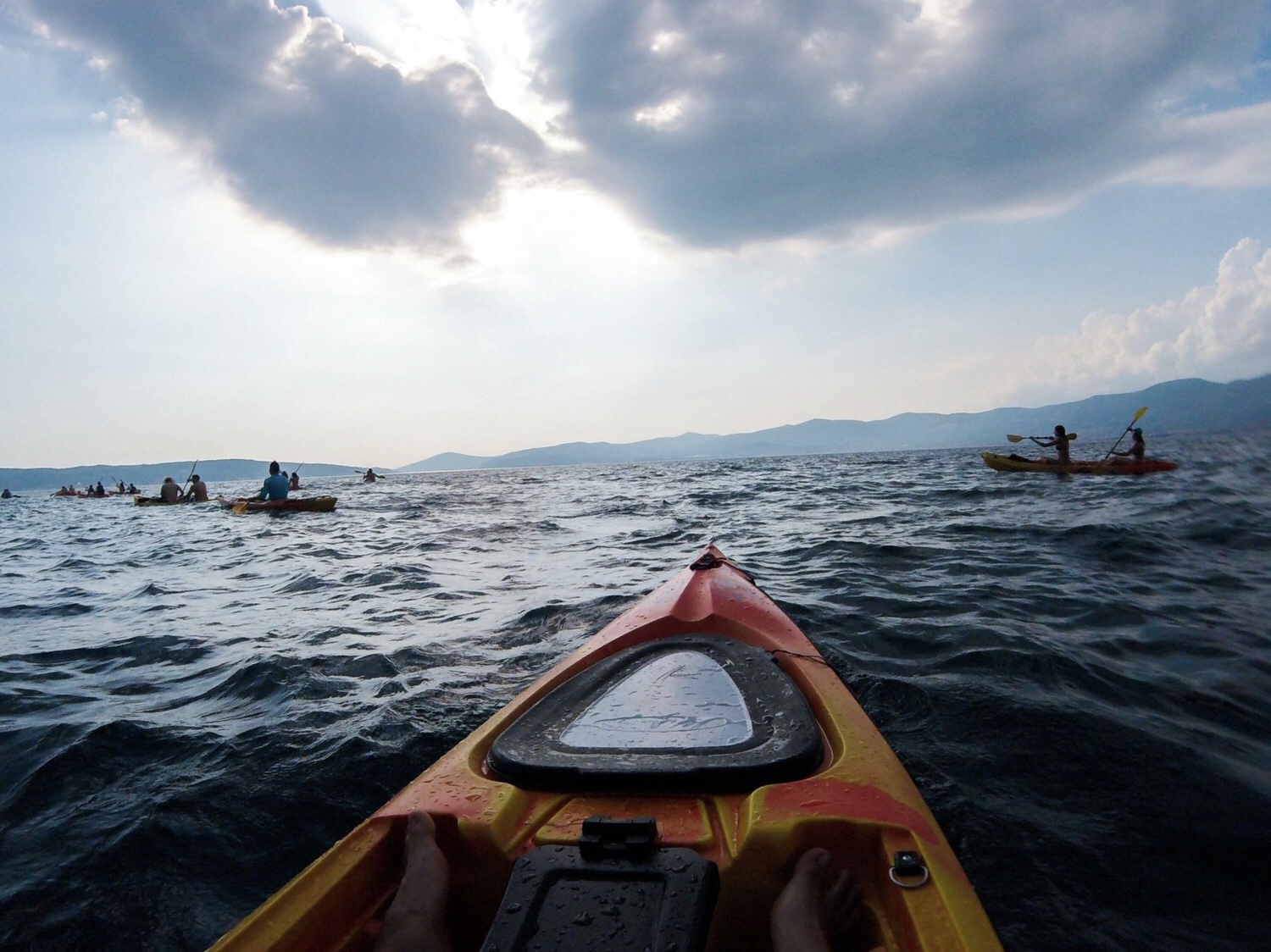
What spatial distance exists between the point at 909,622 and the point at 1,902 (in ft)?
18.3

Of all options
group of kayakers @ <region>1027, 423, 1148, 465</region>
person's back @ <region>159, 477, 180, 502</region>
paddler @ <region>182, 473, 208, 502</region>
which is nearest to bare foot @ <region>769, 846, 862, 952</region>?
group of kayakers @ <region>1027, 423, 1148, 465</region>

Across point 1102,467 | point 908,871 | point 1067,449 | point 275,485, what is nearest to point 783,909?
point 908,871

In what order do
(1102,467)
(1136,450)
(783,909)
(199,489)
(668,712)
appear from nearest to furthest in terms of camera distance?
1. (783,909)
2. (668,712)
3. (1102,467)
4. (1136,450)
5. (199,489)

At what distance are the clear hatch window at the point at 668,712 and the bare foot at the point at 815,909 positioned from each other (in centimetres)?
61

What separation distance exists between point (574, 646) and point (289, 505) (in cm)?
1524

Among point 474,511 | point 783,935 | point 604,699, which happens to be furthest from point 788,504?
point 783,935

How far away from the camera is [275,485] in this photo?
55.8 feet

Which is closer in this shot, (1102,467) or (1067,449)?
(1102,467)

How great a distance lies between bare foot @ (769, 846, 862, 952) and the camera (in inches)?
58.7

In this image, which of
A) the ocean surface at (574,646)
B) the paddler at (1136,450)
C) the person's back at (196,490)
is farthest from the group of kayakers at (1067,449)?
the person's back at (196,490)

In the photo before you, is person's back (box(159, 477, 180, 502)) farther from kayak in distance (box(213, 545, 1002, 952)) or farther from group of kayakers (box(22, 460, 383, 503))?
kayak in distance (box(213, 545, 1002, 952))

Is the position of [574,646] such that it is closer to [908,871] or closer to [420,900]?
[420,900]

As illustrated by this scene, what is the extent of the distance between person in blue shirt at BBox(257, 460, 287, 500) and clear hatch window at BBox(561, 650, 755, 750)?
16.9 metres

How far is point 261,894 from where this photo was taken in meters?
2.39
